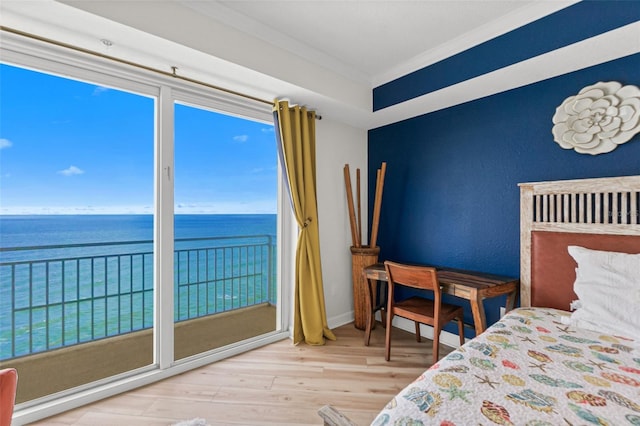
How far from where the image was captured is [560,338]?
4.42ft

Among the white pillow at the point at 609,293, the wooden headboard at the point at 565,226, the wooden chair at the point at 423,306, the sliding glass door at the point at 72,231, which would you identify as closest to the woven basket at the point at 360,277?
the wooden chair at the point at 423,306

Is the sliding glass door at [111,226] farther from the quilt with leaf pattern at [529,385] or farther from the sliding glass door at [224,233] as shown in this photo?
the quilt with leaf pattern at [529,385]

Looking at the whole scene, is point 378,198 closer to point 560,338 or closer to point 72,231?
point 560,338

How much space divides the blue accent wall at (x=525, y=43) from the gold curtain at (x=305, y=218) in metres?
0.99

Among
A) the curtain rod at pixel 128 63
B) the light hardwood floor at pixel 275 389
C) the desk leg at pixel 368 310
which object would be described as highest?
the curtain rod at pixel 128 63

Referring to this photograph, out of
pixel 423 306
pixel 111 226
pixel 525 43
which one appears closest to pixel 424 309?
pixel 423 306

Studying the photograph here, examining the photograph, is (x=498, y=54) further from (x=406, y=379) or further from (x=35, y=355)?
(x=35, y=355)

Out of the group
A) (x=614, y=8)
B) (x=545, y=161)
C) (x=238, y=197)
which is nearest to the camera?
(x=614, y=8)

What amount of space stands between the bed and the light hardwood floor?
923 millimetres

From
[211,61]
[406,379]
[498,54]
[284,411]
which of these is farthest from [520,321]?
[211,61]

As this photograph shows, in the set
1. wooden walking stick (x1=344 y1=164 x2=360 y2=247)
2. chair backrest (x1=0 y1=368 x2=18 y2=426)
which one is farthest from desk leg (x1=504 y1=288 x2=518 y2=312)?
chair backrest (x1=0 y1=368 x2=18 y2=426)

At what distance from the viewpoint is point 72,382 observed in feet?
6.47

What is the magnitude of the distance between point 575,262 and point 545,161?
0.77 m

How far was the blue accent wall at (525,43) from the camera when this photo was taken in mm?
1529
